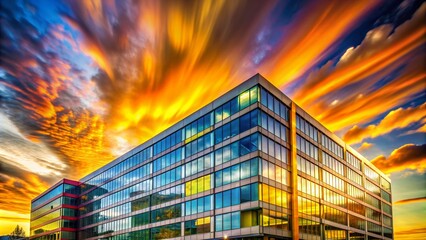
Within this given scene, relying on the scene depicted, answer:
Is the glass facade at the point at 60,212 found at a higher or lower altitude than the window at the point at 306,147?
lower

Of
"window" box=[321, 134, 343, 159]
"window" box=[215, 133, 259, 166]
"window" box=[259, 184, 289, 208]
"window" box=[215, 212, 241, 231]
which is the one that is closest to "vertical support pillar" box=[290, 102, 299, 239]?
"window" box=[259, 184, 289, 208]

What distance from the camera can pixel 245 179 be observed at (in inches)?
1927

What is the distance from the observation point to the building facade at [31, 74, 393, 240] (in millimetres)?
49344

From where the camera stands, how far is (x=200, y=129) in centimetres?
6056

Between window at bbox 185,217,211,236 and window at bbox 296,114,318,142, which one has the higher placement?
window at bbox 296,114,318,142

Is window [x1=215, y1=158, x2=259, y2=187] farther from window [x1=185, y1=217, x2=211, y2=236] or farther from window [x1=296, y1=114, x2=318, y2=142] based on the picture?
window [x1=296, y1=114, x2=318, y2=142]

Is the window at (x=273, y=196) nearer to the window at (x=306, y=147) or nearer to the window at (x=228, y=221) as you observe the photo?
the window at (x=228, y=221)

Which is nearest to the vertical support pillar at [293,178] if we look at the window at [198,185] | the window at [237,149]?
the window at [237,149]

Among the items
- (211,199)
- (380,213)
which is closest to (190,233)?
(211,199)

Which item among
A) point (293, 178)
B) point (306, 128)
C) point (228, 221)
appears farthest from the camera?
point (306, 128)

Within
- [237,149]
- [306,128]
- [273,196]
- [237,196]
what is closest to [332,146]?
[306,128]

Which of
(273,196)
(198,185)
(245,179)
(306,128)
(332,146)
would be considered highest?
(306,128)

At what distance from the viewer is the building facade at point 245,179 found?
162 feet

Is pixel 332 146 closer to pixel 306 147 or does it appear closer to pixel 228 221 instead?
pixel 306 147
